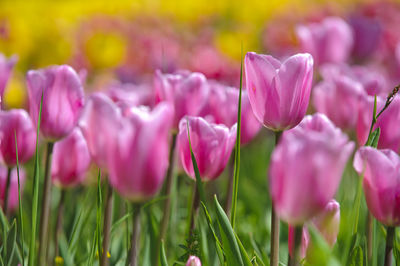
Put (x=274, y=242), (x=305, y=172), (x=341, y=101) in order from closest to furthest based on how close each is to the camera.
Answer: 1. (x=305, y=172)
2. (x=274, y=242)
3. (x=341, y=101)

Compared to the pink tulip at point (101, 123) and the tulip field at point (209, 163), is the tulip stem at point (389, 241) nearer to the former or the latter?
the tulip field at point (209, 163)

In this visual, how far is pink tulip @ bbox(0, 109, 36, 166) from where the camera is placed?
3.96 ft

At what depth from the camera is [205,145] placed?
41.3 inches

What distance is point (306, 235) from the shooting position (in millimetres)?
984

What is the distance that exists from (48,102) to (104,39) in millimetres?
2646

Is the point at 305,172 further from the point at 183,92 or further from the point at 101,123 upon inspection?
the point at 183,92

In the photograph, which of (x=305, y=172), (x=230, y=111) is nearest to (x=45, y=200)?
(x=230, y=111)

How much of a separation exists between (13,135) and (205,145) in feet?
1.51

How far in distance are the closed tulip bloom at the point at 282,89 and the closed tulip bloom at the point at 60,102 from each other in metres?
0.36

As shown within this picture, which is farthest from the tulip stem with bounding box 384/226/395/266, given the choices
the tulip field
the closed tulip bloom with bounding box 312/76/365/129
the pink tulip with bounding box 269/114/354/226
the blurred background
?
the blurred background

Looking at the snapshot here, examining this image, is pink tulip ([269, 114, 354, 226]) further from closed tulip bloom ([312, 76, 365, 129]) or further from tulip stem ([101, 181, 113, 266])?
closed tulip bloom ([312, 76, 365, 129])

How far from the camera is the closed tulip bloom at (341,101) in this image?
1.51 metres

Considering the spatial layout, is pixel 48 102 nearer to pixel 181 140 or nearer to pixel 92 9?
pixel 181 140

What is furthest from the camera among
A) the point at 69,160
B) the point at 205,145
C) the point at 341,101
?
the point at 341,101
